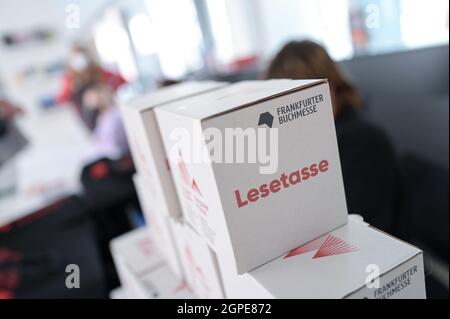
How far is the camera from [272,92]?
1.86ft

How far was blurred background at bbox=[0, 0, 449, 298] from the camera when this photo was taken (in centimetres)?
136

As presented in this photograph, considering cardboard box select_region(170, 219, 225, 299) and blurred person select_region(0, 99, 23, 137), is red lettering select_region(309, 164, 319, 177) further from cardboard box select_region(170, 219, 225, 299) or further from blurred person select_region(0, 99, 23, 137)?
blurred person select_region(0, 99, 23, 137)

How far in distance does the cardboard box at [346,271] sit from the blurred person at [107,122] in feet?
5.86

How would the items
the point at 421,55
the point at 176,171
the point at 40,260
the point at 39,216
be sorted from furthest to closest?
1. the point at 39,216
2. the point at 40,260
3. the point at 421,55
4. the point at 176,171

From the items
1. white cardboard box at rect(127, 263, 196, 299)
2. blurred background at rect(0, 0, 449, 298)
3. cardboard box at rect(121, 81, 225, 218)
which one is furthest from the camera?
blurred background at rect(0, 0, 449, 298)

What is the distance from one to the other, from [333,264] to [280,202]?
0.13m

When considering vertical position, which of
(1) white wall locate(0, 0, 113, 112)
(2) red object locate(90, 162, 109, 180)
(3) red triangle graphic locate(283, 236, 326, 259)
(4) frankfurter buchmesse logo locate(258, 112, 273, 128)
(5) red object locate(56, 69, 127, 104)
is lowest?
(2) red object locate(90, 162, 109, 180)

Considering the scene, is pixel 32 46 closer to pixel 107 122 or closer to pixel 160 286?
pixel 107 122

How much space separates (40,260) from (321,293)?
55.6 inches

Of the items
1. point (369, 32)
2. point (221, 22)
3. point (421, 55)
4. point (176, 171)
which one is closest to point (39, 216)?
point (176, 171)

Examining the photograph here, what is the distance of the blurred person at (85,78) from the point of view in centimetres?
290

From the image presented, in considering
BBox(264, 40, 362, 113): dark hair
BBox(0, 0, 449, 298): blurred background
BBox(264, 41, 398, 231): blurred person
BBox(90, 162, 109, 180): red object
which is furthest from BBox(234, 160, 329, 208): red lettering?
A: BBox(90, 162, 109, 180): red object

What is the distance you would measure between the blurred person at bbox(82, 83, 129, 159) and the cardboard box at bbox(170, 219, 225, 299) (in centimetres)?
142
